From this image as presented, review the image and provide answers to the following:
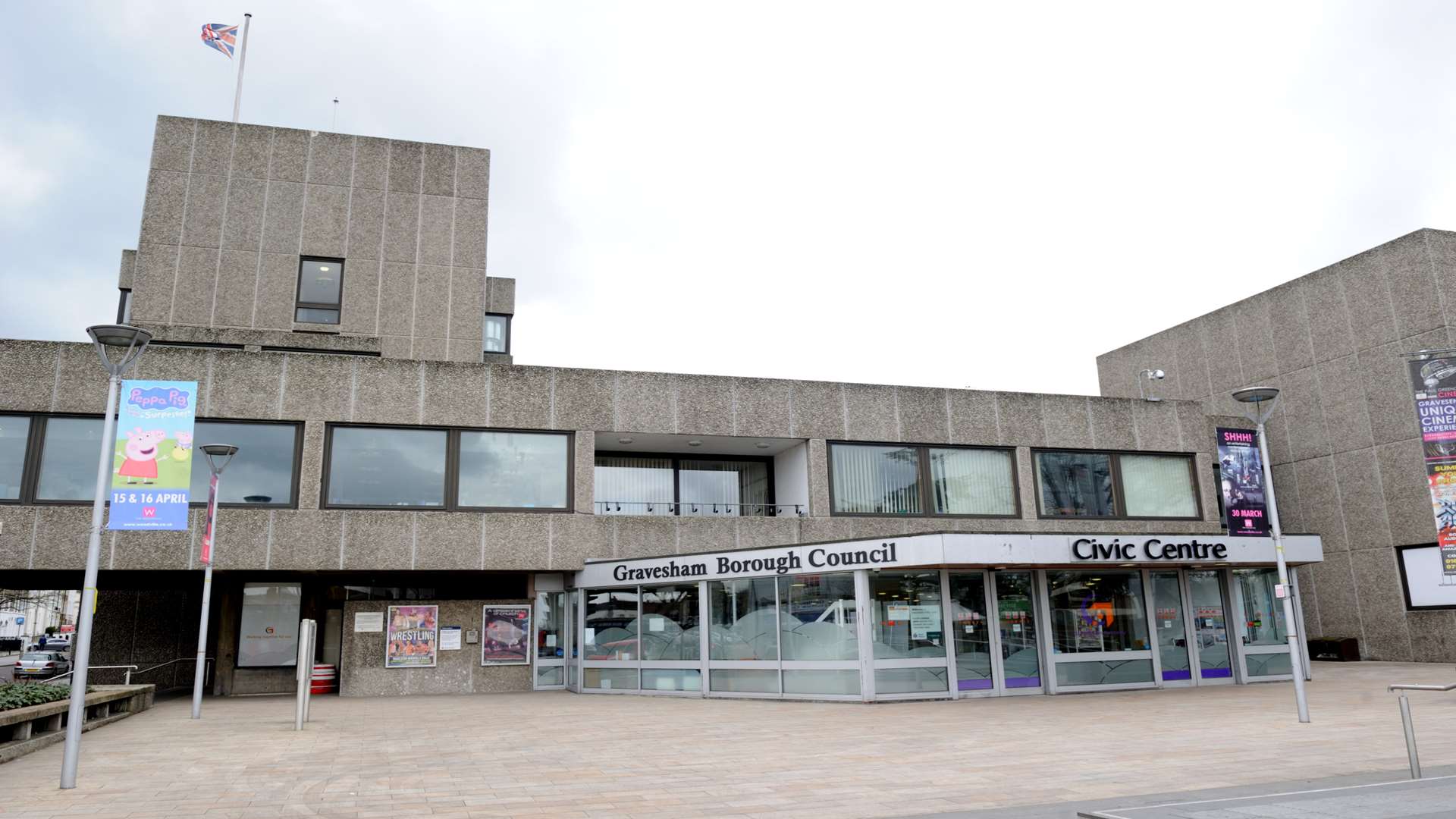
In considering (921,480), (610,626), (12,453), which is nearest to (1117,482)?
(921,480)

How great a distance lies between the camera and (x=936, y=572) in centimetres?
1680

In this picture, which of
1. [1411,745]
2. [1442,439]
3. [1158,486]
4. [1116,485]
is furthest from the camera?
[1158,486]

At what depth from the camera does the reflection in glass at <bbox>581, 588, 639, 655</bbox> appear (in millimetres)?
19156

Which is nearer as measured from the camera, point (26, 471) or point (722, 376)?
point (26, 471)

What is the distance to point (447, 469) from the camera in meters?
19.6

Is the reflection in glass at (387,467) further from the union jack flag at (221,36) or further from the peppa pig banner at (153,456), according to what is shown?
the union jack flag at (221,36)

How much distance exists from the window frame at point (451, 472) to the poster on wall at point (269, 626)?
3.95 meters

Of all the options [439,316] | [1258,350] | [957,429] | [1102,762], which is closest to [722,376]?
[957,429]

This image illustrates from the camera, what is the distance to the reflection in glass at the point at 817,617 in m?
16.4

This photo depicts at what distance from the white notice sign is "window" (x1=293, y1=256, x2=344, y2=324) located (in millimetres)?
7187

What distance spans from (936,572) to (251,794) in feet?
37.0

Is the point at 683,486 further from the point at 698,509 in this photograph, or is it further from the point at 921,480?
the point at 921,480

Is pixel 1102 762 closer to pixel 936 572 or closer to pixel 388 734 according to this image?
pixel 936 572

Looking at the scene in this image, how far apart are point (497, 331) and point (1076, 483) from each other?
19.6m
